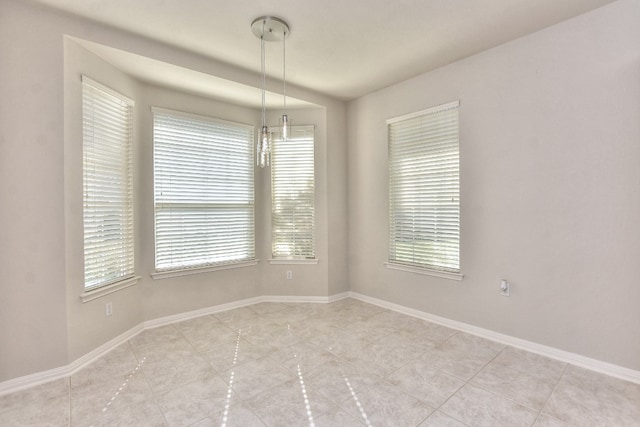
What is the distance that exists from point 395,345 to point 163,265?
260 centimetres

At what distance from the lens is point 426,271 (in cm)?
352

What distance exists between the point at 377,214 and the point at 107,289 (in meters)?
3.01

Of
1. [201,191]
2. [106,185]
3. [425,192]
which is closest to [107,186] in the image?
[106,185]

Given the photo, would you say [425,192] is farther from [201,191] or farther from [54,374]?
[54,374]

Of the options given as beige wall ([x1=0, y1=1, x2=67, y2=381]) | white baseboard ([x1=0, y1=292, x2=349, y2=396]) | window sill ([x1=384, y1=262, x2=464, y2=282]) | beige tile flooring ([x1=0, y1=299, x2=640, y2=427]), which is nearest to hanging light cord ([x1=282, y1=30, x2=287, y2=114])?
beige wall ([x1=0, y1=1, x2=67, y2=381])

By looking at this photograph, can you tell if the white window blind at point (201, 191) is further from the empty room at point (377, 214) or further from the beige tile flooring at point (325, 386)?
the beige tile flooring at point (325, 386)

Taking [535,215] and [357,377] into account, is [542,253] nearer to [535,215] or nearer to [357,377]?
[535,215]

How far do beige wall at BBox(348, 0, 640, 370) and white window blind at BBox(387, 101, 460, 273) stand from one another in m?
0.12

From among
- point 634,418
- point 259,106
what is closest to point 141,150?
point 259,106

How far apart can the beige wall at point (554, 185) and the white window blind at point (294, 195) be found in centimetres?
154

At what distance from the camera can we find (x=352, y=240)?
174 inches

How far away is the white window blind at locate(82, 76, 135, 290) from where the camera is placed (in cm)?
266

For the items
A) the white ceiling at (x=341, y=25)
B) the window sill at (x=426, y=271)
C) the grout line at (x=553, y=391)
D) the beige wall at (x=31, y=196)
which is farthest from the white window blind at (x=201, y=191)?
the grout line at (x=553, y=391)

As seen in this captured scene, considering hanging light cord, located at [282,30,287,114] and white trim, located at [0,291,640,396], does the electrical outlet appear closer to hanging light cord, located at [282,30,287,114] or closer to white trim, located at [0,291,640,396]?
white trim, located at [0,291,640,396]
